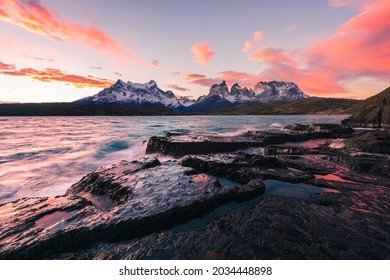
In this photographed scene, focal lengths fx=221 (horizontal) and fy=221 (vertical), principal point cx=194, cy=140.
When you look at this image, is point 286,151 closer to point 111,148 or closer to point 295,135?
point 295,135

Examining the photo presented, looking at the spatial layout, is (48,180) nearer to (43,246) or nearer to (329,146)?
(43,246)

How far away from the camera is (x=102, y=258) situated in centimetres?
509

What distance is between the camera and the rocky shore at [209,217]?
5.18 meters

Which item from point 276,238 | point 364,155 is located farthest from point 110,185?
point 364,155

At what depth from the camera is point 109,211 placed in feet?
22.3

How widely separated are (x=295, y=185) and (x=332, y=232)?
3.74 m

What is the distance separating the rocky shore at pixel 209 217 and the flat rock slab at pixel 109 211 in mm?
27

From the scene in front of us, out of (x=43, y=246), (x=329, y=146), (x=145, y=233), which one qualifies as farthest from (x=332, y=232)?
(x=329, y=146)

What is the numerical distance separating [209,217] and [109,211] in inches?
121

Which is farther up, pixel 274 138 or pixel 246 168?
pixel 246 168

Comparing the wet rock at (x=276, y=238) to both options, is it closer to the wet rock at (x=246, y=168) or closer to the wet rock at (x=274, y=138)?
the wet rock at (x=246, y=168)

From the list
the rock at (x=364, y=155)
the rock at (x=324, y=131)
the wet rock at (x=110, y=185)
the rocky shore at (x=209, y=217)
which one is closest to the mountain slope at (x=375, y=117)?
the rock at (x=324, y=131)

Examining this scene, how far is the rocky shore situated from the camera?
5184 mm

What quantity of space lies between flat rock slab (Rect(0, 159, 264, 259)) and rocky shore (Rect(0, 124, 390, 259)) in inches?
1.1
